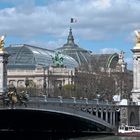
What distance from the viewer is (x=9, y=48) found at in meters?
156

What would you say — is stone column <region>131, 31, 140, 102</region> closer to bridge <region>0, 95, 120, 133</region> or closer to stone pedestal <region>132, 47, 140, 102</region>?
stone pedestal <region>132, 47, 140, 102</region>

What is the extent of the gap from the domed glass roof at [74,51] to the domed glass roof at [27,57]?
38.2 feet

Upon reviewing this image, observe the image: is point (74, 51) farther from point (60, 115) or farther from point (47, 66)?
point (60, 115)

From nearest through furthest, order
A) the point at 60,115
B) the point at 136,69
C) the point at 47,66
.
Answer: the point at 60,115
the point at 136,69
the point at 47,66

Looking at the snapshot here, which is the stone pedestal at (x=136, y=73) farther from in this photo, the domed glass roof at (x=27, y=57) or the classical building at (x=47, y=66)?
the domed glass roof at (x=27, y=57)

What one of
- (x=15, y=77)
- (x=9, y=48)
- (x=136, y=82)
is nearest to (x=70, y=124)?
(x=136, y=82)

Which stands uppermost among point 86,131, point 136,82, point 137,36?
point 137,36

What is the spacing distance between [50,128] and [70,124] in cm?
347

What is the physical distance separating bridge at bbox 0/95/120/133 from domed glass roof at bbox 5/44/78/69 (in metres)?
72.5

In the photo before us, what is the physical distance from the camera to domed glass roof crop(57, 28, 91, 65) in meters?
170

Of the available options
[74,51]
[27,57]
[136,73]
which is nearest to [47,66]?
[27,57]

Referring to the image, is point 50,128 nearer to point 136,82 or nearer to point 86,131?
point 86,131

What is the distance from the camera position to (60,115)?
213ft

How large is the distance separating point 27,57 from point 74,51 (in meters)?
27.7
